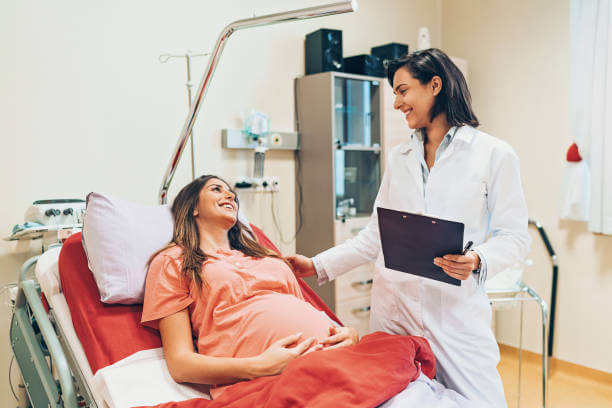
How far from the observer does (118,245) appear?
5.16 ft


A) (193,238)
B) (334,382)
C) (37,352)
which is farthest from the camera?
(193,238)

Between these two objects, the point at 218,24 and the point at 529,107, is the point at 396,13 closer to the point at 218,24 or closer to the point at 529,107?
the point at 529,107

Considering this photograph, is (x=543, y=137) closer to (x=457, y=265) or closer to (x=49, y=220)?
(x=457, y=265)

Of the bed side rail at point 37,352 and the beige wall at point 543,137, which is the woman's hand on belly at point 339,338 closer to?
the bed side rail at point 37,352

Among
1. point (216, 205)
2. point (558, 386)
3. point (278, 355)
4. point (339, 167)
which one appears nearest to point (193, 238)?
point (216, 205)

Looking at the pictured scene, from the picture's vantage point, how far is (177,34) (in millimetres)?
2598

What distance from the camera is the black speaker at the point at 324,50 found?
2953mm

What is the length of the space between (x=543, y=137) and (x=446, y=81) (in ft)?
6.39

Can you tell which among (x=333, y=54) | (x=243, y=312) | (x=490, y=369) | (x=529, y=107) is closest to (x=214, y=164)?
(x=333, y=54)

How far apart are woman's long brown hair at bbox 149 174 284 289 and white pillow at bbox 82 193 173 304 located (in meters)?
0.05

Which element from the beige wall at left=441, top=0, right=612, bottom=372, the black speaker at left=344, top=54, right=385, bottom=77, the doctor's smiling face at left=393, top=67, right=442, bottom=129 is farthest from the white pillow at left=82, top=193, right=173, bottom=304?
the beige wall at left=441, top=0, right=612, bottom=372

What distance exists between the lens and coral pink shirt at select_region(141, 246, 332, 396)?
4.67ft

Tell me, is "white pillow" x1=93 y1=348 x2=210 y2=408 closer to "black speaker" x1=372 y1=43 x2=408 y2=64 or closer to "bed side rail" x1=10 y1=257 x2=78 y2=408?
"bed side rail" x1=10 y1=257 x2=78 y2=408

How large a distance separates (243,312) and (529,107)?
8.28 ft
